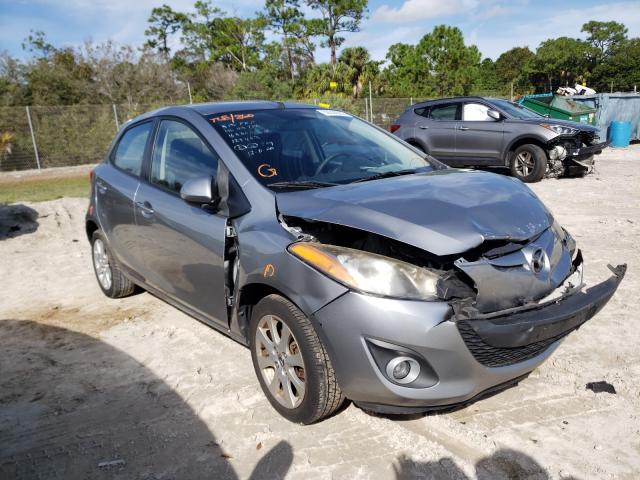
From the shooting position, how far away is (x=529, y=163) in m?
10.6

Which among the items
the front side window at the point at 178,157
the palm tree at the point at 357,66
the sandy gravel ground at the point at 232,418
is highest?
the palm tree at the point at 357,66

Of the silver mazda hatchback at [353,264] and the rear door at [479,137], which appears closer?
the silver mazda hatchback at [353,264]

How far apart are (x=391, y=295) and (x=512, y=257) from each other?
0.63 m

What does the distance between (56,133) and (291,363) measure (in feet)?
66.0

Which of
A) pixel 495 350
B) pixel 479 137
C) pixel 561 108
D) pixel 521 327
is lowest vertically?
pixel 495 350

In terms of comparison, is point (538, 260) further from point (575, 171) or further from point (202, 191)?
point (575, 171)

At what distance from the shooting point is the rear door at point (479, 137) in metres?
10.9

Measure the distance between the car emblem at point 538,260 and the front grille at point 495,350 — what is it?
1.12ft

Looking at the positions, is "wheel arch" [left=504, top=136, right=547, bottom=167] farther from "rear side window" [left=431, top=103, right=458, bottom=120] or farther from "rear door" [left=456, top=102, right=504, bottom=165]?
"rear side window" [left=431, top=103, right=458, bottom=120]

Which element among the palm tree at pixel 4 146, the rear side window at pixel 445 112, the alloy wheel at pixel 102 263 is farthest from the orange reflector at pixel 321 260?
the palm tree at pixel 4 146

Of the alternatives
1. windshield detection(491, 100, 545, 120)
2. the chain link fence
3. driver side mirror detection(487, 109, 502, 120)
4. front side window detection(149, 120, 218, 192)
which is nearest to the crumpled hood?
front side window detection(149, 120, 218, 192)

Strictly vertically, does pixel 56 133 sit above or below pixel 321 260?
above

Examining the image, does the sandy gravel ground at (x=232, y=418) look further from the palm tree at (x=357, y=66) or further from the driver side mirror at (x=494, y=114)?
the palm tree at (x=357, y=66)

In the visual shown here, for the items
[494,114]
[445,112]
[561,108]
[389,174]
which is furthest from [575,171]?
[389,174]
